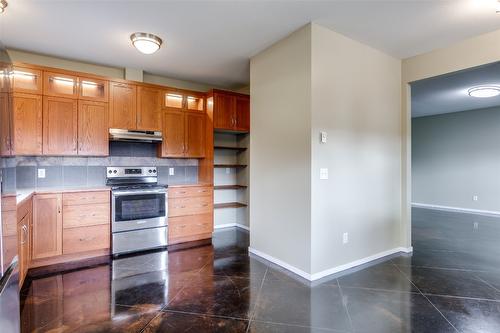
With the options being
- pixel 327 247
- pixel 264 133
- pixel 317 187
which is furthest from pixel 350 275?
pixel 264 133

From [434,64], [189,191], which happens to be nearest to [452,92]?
[434,64]

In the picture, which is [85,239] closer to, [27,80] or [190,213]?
[190,213]

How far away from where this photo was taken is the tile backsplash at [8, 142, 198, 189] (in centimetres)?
355

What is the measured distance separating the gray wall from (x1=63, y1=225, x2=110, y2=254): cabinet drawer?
816 centimetres

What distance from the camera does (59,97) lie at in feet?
11.6

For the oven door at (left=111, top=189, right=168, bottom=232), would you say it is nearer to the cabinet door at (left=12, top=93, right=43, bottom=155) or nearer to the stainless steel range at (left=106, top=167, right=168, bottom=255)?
the stainless steel range at (left=106, top=167, right=168, bottom=255)

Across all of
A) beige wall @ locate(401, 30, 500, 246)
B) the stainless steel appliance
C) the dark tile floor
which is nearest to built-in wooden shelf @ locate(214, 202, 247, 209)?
the dark tile floor

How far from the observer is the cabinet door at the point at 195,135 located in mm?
4516

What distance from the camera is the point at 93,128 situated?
3.76 m

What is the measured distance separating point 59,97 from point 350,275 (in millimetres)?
4270

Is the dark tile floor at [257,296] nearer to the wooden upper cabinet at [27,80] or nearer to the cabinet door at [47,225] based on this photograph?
the cabinet door at [47,225]

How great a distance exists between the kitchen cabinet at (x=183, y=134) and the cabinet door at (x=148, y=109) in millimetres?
139

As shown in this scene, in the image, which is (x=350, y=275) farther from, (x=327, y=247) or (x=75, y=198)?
(x=75, y=198)

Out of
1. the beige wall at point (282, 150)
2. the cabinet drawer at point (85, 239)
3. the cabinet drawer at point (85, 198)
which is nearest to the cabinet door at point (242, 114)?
the beige wall at point (282, 150)
